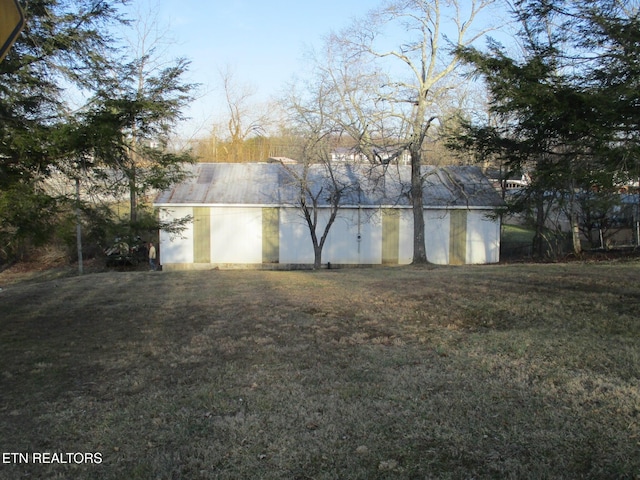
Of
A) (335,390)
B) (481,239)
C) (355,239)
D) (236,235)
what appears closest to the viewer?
(335,390)

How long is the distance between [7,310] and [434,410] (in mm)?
9023

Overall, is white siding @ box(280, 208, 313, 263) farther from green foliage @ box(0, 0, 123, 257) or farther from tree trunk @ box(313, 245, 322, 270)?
green foliage @ box(0, 0, 123, 257)

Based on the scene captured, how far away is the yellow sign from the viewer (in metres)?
2.24

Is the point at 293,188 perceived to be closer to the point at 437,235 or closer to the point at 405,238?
the point at 405,238

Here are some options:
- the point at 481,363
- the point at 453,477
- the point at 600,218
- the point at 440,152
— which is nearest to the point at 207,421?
the point at 453,477

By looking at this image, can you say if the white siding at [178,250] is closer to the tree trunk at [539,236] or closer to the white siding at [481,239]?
the white siding at [481,239]

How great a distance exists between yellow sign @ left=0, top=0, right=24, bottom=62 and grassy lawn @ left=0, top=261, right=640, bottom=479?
2.50 meters

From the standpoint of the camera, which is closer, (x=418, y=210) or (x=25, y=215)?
(x=25, y=215)

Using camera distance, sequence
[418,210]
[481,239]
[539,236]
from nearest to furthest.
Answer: [418,210]
[481,239]
[539,236]

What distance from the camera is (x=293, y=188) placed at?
23.4 meters

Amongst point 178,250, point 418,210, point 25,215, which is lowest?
point 178,250

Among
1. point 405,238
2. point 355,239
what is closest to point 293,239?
point 355,239

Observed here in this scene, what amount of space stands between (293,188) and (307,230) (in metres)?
2.07

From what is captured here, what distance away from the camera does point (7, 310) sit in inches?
388
